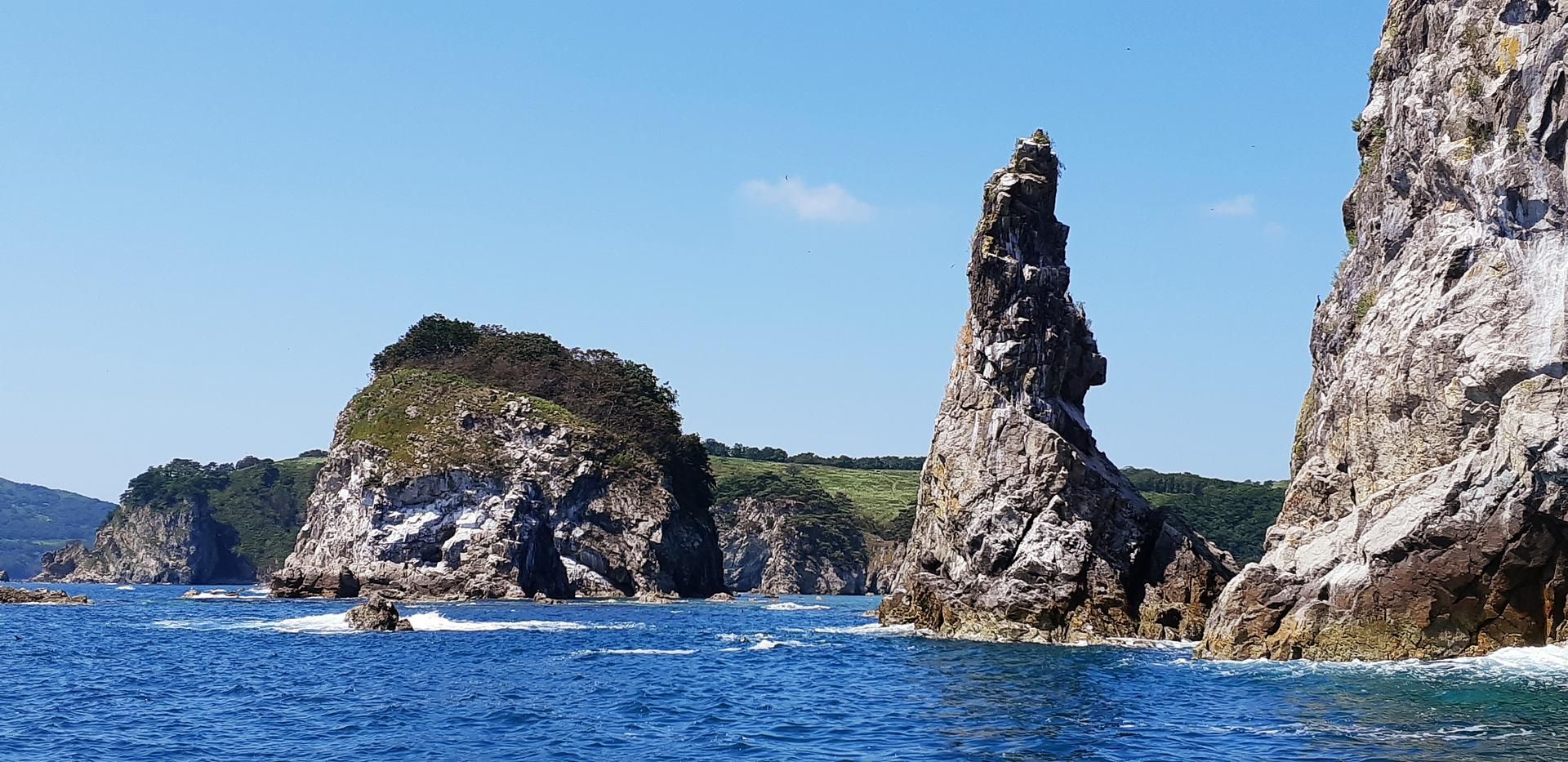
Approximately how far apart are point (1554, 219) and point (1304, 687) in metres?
18.3

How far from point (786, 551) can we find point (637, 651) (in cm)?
11588

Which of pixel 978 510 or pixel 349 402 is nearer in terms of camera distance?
pixel 978 510

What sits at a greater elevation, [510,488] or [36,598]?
[510,488]

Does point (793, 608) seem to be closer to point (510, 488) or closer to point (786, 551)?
point (510, 488)

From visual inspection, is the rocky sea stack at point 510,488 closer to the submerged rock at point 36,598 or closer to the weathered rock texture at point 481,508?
the weathered rock texture at point 481,508

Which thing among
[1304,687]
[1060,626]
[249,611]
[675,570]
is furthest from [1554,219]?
[675,570]

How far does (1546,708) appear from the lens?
30.1 meters

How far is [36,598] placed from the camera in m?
99.8

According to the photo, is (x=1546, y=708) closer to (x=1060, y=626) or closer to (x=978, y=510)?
(x=1060, y=626)

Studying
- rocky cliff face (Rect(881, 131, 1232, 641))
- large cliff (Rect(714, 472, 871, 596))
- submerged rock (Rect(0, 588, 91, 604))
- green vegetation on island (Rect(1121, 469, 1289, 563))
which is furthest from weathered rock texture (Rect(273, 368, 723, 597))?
green vegetation on island (Rect(1121, 469, 1289, 563))

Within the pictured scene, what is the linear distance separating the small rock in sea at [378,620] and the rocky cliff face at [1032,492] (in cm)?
2479

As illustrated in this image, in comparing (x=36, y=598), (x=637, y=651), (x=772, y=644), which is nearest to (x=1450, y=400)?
(x=772, y=644)

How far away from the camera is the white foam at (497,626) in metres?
66.4

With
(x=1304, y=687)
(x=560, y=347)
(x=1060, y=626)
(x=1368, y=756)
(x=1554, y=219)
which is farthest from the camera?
(x=560, y=347)
